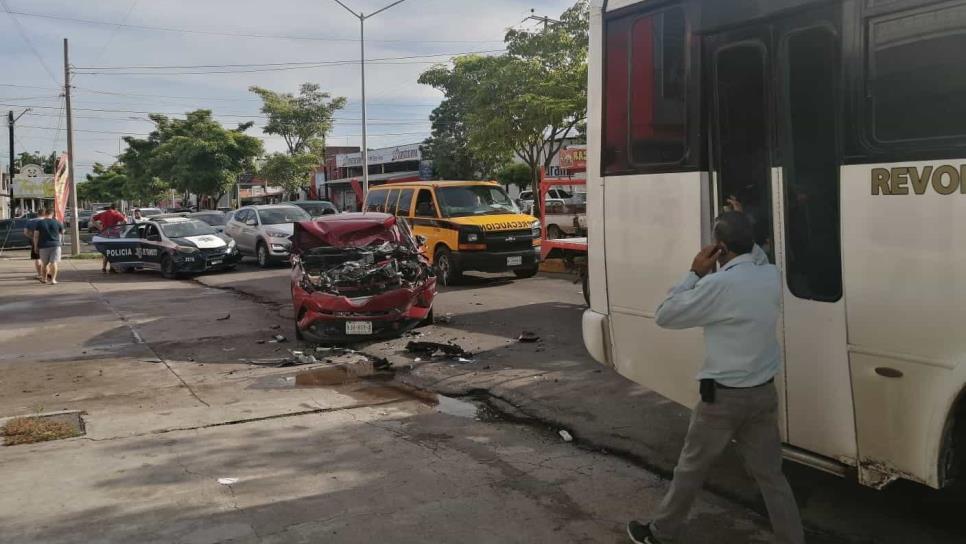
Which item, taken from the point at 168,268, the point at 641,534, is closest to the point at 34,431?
the point at 641,534

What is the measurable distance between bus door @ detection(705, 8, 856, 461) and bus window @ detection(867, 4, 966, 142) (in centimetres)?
23

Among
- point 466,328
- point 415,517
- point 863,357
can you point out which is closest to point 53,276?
point 466,328

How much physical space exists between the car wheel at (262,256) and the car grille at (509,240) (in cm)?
871

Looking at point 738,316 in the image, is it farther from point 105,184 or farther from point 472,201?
point 105,184

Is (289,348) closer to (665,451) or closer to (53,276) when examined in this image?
(665,451)

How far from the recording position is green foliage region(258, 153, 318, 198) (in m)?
46.1

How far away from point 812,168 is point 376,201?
14.4 m

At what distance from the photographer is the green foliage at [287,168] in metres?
46.1

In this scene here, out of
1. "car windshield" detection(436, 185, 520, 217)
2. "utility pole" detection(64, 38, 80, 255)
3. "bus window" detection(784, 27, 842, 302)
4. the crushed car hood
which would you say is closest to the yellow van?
"car windshield" detection(436, 185, 520, 217)

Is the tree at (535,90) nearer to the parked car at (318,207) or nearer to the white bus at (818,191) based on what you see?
the parked car at (318,207)

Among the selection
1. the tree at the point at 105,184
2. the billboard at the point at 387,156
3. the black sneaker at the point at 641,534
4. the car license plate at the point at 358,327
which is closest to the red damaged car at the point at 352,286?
the car license plate at the point at 358,327

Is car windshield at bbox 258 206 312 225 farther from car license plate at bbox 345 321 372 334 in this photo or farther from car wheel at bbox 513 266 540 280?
car license plate at bbox 345 321 372 334

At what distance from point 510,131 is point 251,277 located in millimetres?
9430

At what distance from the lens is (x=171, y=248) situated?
20219mm
